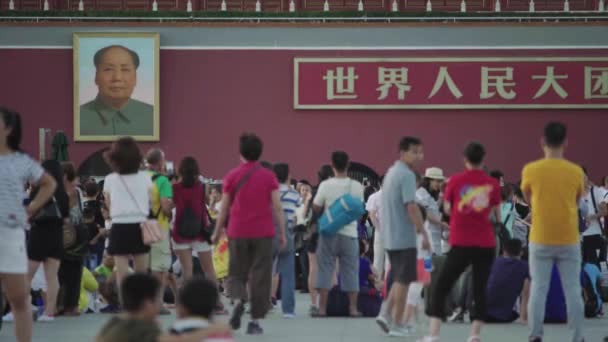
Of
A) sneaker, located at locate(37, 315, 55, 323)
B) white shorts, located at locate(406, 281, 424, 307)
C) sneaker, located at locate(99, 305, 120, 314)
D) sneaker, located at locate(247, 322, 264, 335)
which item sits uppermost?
white shorts, located at locate(406, 281, 424, 307)

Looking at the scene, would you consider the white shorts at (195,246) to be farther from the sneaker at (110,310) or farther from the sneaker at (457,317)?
the sneaker at (457,317)

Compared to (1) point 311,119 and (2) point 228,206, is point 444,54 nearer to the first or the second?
(1) point 311,119

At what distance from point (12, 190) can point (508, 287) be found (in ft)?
17.2

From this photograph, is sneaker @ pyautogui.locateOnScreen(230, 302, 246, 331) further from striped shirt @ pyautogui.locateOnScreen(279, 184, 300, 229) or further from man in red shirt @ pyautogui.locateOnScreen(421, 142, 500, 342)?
striped shirt @ pyautogui.locateOnScreen(279, 184, 300, 229)

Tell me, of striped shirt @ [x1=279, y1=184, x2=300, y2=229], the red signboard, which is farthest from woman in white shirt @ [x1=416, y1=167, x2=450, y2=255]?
the red signboard

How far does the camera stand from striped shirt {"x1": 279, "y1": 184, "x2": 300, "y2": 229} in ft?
41.8

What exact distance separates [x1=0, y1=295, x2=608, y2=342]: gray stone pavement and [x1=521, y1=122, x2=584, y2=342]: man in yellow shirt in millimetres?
1342

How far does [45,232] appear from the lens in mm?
11312

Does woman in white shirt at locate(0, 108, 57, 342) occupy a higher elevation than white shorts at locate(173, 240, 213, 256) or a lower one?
higher

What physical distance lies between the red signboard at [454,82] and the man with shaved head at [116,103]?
121 inches

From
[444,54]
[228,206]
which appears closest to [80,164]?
[444,54]

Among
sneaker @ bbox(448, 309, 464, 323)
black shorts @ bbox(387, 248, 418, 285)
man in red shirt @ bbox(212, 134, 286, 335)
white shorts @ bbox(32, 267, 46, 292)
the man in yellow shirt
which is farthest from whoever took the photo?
white shorts @ bbox(32, 267, 46, 292)

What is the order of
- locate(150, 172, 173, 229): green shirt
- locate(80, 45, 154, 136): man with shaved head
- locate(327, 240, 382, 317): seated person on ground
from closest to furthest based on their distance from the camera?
1. locate(150, 172, 173, 229): green shirt
2. locate(327, 240, 382, 317): seated person on ground
3. locate(80, 45, 154, 136): man with shaved head

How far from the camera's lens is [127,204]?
10305 millimetres
